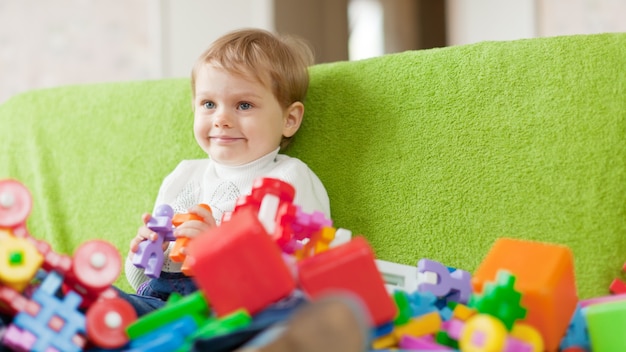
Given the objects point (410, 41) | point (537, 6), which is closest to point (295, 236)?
point (537, 6)

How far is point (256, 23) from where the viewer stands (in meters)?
2.38

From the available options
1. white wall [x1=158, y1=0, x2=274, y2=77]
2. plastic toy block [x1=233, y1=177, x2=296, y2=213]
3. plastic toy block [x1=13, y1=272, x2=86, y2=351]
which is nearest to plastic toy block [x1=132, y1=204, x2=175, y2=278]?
plastic toy block [x1=233, y1=177, x2=296, y2=213]

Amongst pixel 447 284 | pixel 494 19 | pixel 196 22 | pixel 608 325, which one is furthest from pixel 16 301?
pixel 494 19

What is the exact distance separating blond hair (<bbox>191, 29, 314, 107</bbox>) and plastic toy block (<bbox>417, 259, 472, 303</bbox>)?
433 millimetres

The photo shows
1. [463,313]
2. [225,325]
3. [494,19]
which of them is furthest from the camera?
[494,19]

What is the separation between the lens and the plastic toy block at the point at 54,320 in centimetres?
72

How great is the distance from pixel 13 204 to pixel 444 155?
64 centimetres

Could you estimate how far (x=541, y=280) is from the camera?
76 centimetres

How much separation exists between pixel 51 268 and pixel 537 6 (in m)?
1.78

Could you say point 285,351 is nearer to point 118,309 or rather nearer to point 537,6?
point 118,309

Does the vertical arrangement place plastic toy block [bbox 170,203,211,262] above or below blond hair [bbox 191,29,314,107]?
below

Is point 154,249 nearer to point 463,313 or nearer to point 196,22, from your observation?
point 463,313

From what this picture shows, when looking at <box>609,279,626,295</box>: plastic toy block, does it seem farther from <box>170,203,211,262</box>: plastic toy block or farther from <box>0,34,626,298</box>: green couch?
<box>170,203,211,262</box>: plastic toy block

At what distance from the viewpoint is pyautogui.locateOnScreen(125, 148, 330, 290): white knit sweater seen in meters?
1.13
